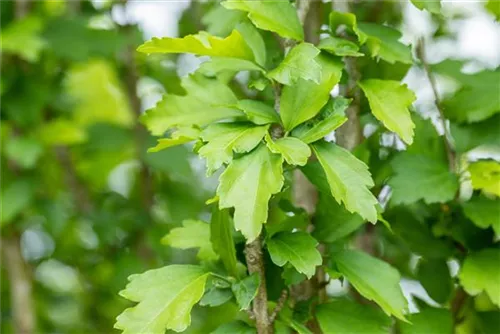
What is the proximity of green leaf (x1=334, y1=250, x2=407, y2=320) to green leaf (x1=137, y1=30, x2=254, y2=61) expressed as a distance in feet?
0.81

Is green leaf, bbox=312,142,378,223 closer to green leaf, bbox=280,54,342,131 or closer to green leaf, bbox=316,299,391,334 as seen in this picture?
green leaf, bbox=280,54,342,131

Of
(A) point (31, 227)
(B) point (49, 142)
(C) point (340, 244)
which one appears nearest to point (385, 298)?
(C) point (340, 244)

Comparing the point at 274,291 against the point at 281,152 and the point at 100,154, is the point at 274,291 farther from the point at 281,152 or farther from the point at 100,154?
the point at 100,154

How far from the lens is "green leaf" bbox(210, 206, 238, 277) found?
0.72 metres

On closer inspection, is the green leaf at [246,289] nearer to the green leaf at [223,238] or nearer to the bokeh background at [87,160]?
the green leaf at [223,238]

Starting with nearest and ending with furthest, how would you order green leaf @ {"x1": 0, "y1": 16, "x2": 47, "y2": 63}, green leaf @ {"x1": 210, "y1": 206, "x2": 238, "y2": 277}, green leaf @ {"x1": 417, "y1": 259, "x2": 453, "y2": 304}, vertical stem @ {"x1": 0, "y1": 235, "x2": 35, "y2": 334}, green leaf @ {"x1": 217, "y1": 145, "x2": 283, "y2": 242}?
green leaf @ {"x1": 217, "y1": 145, "x2": 283, "y2": 242} → green leaf @ {"x1": 210, "y1": 206, "x2": 238, "y2": 277} → green leaf @ {"x1": 417, "y1": 259, "x2": 453, "y2": 304} → green leaf @ {"x1": 0, "y1": 16, "x2": 47, "y2": 63} → vertical stem @ {"x1": 0, "y1": 235, "x2": 35, "y2": 334}

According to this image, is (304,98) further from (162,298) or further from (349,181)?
(162,298)

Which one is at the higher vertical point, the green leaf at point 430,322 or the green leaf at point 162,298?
the green leaf at point 162,298

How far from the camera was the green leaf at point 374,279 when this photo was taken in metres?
0.71

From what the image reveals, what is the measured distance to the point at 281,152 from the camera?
622 millimetres

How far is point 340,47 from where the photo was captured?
0.72m

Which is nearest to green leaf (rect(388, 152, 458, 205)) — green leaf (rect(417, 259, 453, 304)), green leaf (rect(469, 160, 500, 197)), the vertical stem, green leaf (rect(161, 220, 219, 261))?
green leaf (rect(469, 160, 500, 197))

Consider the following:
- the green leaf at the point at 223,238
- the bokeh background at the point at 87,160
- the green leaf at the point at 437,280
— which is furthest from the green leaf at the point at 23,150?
the green leaf at the point at 437,280

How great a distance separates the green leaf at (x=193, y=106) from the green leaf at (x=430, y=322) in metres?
0.34
